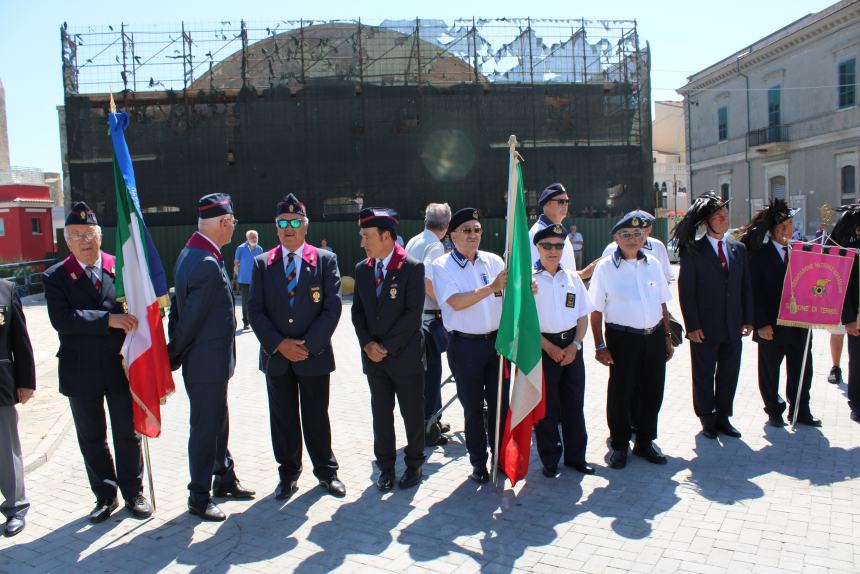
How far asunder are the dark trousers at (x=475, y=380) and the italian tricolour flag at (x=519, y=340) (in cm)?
21

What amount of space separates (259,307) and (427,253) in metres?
1.83

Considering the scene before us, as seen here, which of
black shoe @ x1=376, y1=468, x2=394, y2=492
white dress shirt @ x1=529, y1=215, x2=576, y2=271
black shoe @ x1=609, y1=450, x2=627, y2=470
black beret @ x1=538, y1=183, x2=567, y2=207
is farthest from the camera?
black beret @ x1=538, y1=183, x2=567, y2=207

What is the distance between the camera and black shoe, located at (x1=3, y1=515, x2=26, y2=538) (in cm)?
436

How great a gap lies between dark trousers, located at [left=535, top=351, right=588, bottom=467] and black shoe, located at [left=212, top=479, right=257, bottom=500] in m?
2.19

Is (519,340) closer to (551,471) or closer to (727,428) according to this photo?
(551,471)

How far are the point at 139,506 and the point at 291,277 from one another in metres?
1.85

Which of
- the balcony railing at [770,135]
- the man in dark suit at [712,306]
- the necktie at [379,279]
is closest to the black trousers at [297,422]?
the necktie at [379,279]

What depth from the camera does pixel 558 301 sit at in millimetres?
5043

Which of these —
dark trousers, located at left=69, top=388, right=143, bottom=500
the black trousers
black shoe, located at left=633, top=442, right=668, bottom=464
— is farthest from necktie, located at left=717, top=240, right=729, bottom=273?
dark trousers, located at left=69, top=388, right=143, bottom=500

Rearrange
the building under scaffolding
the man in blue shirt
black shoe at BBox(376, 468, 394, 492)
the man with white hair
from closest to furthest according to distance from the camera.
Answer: black shoe at BBox(376, 468, 394, 492) → the man with white hair → the man in blue shirt → the building under scaffolding

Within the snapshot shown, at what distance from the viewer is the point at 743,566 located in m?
3.64

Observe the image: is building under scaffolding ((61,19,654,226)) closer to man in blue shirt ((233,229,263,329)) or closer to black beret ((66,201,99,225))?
man in blue shirt ((233,229,263,329))

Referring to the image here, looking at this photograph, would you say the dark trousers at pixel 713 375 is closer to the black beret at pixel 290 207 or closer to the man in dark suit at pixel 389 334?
the man in dark suit at pixel 389 334

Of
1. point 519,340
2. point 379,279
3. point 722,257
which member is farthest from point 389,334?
point 722,257
